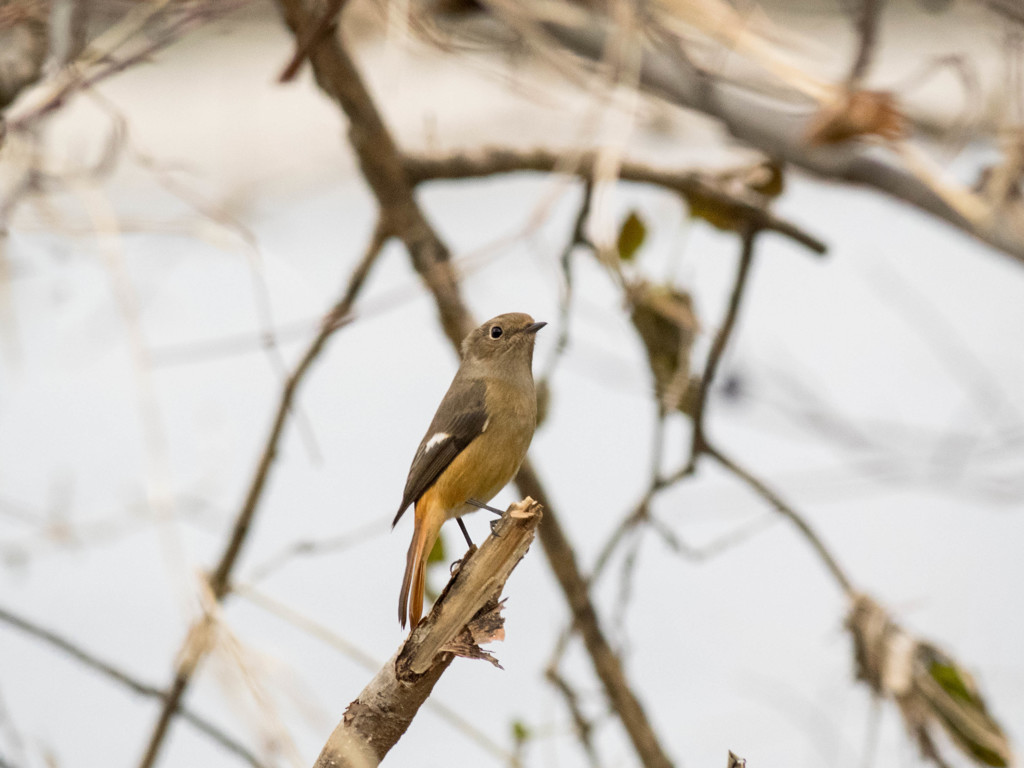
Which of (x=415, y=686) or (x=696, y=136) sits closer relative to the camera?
(x=415, y=686)

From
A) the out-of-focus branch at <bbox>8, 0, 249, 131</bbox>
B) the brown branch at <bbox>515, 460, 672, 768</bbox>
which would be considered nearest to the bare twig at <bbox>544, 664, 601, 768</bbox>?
the brown branch at <bbox>515, 460, 672, 768</bbox>

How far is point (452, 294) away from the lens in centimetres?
301

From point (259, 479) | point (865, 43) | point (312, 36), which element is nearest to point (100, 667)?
point (259, 479)

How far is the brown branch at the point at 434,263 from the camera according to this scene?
2.93 meters

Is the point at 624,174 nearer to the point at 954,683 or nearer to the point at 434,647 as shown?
the point at 954,683

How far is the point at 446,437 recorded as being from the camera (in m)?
2.26

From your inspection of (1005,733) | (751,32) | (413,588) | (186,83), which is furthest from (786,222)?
(186,83)

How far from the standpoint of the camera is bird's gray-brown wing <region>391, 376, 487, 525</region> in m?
2.23

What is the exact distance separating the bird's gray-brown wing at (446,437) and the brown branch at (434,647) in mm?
454

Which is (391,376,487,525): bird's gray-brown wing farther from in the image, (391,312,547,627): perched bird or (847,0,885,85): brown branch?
(847,0,885,85): brown branch

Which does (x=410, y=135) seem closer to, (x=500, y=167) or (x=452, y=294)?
(x=500, y=167)

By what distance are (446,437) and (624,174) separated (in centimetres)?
147

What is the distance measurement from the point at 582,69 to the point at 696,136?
92.6 inches

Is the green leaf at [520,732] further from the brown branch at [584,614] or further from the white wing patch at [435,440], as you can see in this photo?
the white wing patch at [435,440]
